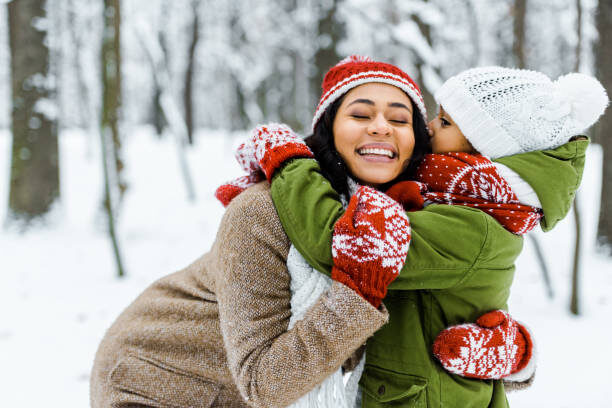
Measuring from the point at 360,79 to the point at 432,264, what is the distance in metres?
0.77

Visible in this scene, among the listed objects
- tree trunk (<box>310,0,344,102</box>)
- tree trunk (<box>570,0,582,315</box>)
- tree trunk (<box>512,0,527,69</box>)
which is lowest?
tree trunk (<box>570,0,582,315</box>)

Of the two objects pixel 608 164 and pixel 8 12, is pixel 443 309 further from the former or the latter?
pixel 8 12

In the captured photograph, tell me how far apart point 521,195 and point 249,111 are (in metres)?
17.3

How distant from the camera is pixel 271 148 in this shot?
1.55 m

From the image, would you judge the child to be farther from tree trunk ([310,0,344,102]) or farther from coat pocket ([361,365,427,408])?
tree trunk ([310,0,344,102])

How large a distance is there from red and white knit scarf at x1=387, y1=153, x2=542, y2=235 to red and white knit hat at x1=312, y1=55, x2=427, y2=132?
296 millimetres

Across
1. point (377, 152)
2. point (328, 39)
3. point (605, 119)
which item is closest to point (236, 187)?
point (377, 152)

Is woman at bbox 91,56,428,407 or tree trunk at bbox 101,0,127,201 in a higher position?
tree trunk at bbox 101,0,127,201

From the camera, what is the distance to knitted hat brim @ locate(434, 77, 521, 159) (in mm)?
1619

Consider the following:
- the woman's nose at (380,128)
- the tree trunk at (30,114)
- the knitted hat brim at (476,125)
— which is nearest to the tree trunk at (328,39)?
the tree trunk at (30,114)

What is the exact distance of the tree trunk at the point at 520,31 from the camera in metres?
4.22

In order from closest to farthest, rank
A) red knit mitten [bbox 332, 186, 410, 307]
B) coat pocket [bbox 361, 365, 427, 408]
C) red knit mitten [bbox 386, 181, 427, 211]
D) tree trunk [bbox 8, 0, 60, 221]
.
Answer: red knit mitten [bbox 332, 186, 410, 307]
coat pocket [bbox 361, 365, 427, 408]
red knit mitten [bbox 386, 181, 427, 211]
tree trunk [bbox 8, 0, 60, 221]

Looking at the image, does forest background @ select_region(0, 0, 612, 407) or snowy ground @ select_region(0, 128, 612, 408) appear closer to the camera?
snowy ground @ select_region(0, 128, 612, 408)

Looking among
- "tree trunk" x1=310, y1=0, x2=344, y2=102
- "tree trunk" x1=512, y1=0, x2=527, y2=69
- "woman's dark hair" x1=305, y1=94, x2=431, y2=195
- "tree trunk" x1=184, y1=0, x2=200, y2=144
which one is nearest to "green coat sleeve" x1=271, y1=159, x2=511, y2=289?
"woman's dark hair" x1=305, y1=94, x2=431, y2=195
